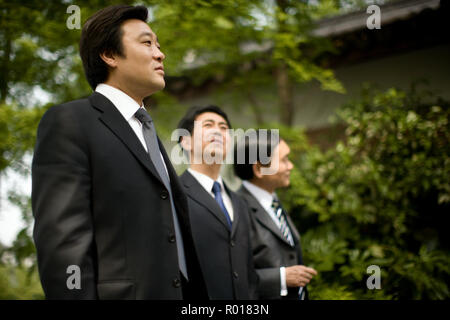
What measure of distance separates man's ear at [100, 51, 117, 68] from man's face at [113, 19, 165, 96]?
21 mm

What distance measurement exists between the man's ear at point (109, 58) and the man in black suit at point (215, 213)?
1291 millimetres

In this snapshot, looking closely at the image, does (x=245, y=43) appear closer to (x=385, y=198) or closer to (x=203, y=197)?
(x=385, y=198)

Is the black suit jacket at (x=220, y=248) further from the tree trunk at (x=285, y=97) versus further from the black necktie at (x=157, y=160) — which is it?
the tree trunk at (x=285, y=97)

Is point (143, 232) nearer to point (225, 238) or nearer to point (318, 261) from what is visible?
point (225, 238)

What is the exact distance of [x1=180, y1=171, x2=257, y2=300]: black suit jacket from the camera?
118 inches

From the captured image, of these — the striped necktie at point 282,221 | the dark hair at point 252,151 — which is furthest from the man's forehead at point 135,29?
the striped necktie at point 282,221

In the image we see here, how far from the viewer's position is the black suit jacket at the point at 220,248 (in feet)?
9.80

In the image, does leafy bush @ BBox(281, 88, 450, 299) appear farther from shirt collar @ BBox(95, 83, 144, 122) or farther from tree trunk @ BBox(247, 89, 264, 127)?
shirt collar @ BBox(95, 83, 144, 122)

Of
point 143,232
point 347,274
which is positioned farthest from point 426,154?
point 143,232

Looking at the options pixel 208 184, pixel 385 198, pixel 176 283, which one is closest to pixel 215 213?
pixel 208 184

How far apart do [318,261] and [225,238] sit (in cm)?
231

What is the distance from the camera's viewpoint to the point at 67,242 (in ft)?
5.72

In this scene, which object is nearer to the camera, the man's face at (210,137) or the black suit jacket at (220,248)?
the black suit jacket at (220,248)

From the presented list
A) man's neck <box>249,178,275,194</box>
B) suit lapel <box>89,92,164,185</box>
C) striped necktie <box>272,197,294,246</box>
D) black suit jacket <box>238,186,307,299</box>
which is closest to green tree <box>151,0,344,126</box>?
man's neck <box>249,178,275,194</box>
